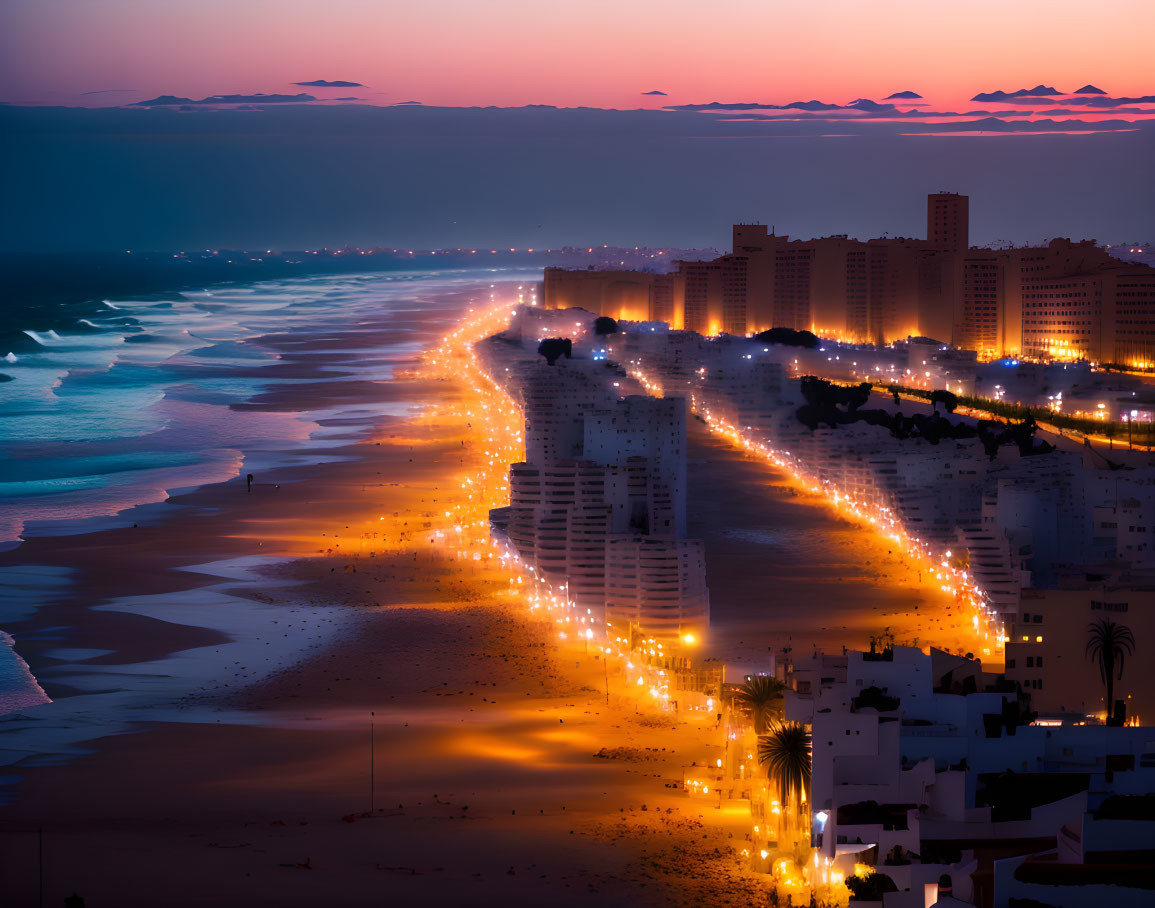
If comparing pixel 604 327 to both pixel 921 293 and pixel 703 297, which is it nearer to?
pixel 703 297

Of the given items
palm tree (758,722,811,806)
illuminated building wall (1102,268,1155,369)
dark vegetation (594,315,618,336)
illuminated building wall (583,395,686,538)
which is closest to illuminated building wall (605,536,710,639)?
illuminated building wall (583,395,686,538)

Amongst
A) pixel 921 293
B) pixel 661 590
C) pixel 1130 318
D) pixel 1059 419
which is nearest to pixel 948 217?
pixel 921 293

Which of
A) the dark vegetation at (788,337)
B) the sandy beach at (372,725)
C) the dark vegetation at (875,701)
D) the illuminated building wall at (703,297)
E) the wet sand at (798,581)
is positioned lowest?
the sandy beach at (372,725)

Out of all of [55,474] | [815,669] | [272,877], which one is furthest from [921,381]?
[272,877]

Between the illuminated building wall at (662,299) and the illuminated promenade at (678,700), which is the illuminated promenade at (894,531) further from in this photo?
the illuminated building wall at (662,299)

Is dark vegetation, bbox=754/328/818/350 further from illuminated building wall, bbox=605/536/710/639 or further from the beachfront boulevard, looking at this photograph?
illuminated building wall, bbox=605/536/710/639

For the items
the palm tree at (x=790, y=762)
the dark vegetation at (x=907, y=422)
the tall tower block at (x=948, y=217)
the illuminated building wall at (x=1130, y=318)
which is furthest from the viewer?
the tall tower block at (x=948, y=217)

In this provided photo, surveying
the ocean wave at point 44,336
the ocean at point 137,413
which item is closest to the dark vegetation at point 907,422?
the ocean at point 137,413
